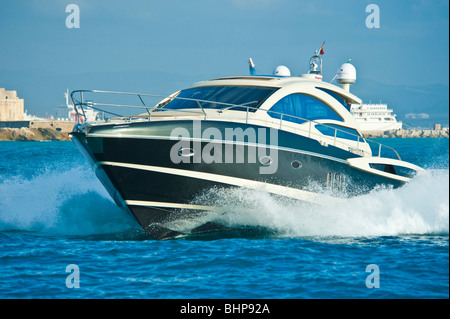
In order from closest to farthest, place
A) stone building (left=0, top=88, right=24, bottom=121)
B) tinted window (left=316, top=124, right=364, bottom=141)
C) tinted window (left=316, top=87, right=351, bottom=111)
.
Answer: tinted window (left=316, top=124, right=364, bottom=141) → tinted window (left=316, top=87, right=351, bottom=111) → stone building (left=0, top=88, right=24, bottom=121)

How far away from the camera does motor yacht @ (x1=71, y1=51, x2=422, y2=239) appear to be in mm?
9305

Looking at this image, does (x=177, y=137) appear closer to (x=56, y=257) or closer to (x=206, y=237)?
(x=206, y=237)

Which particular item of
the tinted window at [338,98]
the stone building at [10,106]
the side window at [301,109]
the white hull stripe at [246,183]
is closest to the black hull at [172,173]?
the white hull stripe at [246,183]

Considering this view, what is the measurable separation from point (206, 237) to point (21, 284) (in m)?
3.64

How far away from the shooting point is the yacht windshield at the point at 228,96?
1084 cm

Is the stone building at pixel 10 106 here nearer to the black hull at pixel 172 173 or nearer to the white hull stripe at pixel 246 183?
the black hull at pixel 172 173

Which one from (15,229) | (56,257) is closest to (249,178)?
(56,257)

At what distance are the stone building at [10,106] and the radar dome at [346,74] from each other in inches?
4254

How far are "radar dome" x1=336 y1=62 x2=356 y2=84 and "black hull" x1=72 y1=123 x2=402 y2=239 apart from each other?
493 centimetres

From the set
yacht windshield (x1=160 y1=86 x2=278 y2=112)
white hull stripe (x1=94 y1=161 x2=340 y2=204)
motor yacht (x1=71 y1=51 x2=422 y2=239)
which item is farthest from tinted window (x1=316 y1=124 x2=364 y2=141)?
white hull stripe (x1=94 y1=161 x2=340 y2=204)

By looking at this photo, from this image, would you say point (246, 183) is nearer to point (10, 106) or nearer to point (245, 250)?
point (245, 250)

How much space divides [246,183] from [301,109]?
7.76ft

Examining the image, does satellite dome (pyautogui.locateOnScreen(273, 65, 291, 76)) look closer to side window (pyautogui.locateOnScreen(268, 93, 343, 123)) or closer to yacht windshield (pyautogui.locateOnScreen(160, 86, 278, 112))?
side window (pyautogui.locateOnScreen(268, 93, 343, 123))

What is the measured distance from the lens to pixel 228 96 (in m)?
11.1
